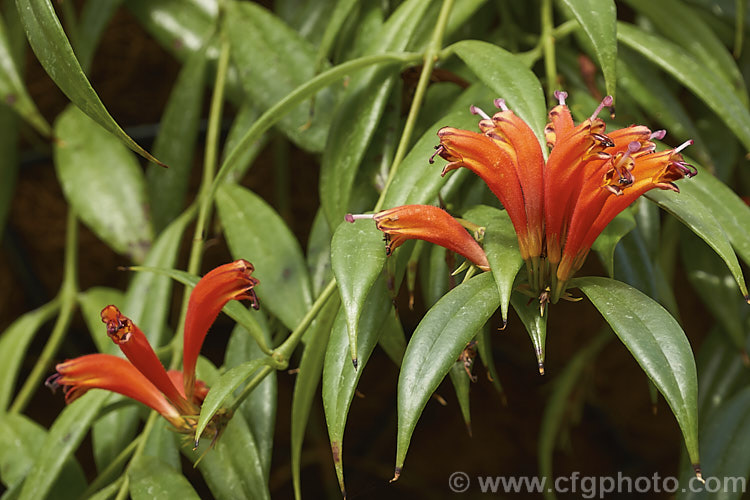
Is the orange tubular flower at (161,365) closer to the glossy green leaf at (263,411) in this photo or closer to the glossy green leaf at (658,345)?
the glossy green leaf at (263,411)

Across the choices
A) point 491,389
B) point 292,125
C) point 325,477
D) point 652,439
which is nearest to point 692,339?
point 652,439

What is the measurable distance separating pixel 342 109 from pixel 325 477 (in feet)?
1.92

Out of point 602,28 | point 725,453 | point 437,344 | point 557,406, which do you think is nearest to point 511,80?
point 602,28

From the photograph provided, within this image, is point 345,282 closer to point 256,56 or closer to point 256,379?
point 256,379

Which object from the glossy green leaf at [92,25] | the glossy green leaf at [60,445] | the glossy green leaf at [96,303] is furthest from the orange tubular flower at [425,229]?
the glossy green leaf at [92,25]

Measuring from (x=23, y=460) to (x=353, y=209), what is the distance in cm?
28

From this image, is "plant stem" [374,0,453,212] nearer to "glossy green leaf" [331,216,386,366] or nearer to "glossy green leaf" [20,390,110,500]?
"glossy green leaf" [331,216,386,366]

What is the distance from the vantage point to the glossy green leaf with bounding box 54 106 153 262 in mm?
555

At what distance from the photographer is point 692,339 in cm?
90

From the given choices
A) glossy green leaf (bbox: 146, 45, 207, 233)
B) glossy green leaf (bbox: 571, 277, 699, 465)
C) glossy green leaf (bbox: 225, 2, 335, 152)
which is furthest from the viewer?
glossy green leaf (bbox: 146, 45, 207, 233)

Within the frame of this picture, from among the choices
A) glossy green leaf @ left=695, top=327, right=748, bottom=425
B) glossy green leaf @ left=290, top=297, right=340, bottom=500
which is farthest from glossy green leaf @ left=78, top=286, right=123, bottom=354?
glossy green leaf @ left=695, top=327, right=748, bottom=425

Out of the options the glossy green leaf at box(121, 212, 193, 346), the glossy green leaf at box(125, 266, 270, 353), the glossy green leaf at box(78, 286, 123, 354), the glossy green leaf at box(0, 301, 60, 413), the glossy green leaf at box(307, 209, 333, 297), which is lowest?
the glossy green leaf at box(0, 301, 60, 413)

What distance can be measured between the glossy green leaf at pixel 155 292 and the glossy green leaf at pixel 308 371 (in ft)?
0.47

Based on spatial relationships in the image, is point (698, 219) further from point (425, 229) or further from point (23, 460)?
point (23, 460)
